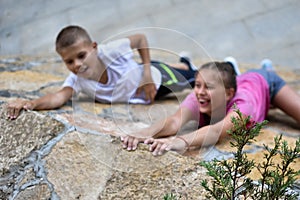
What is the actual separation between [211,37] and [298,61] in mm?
739

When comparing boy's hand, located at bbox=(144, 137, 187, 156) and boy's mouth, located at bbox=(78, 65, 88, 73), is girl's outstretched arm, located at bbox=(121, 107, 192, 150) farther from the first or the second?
boy's mouth, located at bbox=(78, 65, 88, 73)

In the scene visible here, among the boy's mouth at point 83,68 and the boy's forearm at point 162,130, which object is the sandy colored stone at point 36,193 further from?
the boy's mouth at point 83,68

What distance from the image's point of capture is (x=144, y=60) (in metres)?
2.20

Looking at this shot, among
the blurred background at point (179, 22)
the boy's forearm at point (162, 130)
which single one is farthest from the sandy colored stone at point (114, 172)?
the blurred background at point (179, 22)

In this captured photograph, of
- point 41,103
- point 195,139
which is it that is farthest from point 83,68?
point 195,139

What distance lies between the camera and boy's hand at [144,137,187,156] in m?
1.66

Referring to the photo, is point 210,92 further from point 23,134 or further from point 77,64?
point 23,134

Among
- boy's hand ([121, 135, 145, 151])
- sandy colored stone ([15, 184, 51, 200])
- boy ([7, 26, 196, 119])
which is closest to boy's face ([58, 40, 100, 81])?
boy ([7, 26, 196, 119])

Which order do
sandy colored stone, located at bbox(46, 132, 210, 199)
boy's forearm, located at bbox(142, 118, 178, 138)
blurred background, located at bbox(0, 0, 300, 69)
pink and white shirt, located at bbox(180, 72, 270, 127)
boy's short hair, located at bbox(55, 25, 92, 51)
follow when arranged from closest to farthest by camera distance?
sandy colored stone, located at bbox(46, 132, 210, 199), boy's forearm, located at bbox(142, 118, 178, 138), pink and white shirt, located at bbox(180, 72, 270, 127), boy's short hair, located at bbox(55, 25, 92, 51), blurred background, located at bbox(0, 0, 300, 69)

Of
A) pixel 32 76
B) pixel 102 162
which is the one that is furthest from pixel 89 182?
pixel 32 76

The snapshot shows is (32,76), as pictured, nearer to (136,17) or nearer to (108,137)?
(108,137)

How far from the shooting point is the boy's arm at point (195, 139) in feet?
5.49

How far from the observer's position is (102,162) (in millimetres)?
1641

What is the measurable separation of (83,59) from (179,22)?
2.24m
